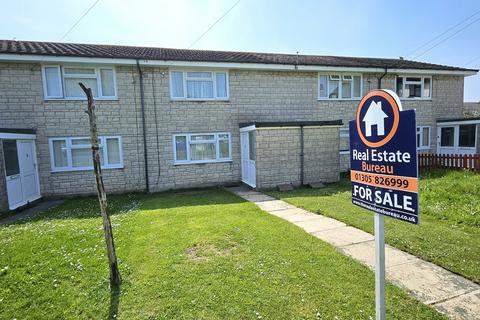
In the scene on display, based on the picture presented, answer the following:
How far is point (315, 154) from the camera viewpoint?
11.0m

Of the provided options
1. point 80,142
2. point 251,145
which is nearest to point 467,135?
point 251,145

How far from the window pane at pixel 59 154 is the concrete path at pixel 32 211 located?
1.45 m

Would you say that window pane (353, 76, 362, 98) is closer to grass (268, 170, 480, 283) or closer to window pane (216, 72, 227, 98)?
grass (268, 170, 480, 283)

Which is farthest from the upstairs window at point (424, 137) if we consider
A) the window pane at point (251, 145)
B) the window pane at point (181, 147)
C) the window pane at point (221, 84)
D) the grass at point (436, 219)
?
the window pane at point (181, 147)

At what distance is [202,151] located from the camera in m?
11.8

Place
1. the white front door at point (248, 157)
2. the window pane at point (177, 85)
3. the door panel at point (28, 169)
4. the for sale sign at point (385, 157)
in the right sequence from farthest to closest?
1. the window pane at point (177, 85)
2. the white front door at point (248, 157)
3. the door panel at point (28, 169)
4. the for sale sign at point (385, 157)

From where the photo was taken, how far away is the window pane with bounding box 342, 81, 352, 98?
13.7 m

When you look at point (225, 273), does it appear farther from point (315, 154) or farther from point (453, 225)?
point (315, 154)

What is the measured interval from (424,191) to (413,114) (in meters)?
7.86

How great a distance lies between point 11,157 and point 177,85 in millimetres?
6215

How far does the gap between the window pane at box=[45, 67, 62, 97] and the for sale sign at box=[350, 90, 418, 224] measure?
1132 cm

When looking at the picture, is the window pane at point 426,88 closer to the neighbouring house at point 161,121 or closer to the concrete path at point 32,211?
the neighbouring house at point 161,121

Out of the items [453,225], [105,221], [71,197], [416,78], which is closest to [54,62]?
[71,197]

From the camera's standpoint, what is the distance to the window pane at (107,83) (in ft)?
34.8
